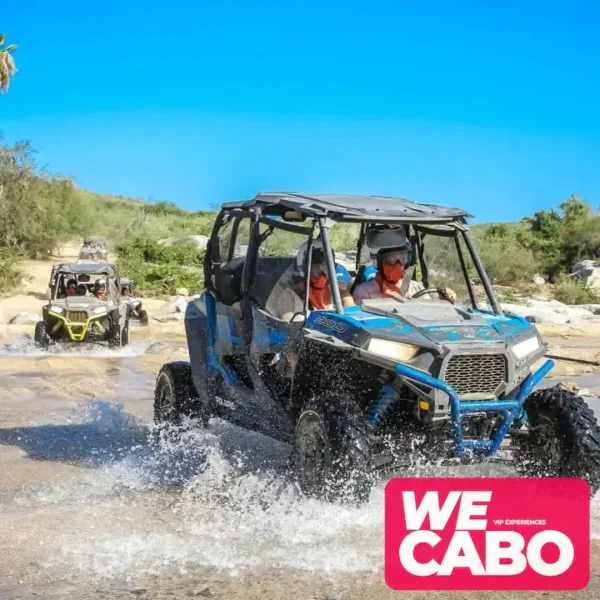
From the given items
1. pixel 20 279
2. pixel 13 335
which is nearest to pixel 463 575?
pixel 13 335

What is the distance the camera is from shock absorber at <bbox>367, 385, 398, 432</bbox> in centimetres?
601

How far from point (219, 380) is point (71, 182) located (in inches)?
1248

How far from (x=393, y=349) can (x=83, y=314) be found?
1152 cm

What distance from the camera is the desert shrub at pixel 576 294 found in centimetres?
3112

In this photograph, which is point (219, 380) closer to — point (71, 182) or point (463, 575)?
point (463, 575)

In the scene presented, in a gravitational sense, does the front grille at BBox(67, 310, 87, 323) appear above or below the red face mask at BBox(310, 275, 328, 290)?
below

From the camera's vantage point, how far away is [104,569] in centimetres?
514

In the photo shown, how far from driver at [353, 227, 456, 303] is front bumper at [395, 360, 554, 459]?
1223 mm

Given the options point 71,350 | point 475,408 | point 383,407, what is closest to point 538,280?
point 71,350

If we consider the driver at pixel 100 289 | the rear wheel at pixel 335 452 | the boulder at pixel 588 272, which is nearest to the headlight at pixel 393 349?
the rear wheel at pixel 335 452

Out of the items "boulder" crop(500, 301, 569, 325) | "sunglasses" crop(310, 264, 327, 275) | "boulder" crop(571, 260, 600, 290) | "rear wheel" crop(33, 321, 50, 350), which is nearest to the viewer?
"sunglasses" crop(310, 264, 327, 275)

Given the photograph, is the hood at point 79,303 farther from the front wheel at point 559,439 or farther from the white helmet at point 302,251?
the front wheel at point 559,439

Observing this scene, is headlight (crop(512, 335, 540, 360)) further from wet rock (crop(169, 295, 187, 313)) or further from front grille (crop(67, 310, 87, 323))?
wet rock (crop(169, 295, 187, 313))

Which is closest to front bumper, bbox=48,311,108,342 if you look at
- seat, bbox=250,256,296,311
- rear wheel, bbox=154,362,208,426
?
rear wheel, bbox=154,362,208,426
